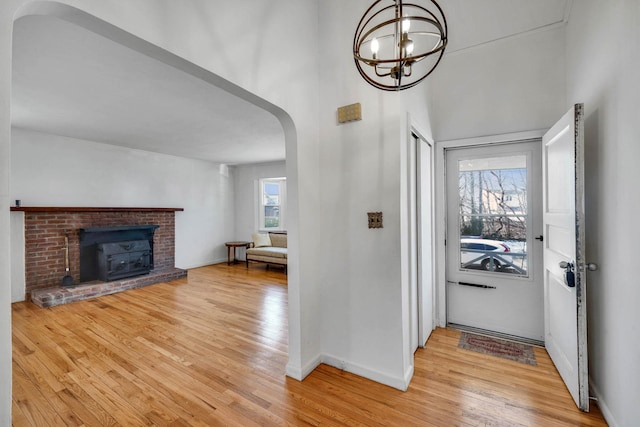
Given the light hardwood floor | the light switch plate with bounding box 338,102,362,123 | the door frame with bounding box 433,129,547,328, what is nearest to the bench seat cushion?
the light hardwood floor

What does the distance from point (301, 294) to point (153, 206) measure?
15.8ft

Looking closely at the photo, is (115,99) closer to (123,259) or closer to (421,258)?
(123,259)

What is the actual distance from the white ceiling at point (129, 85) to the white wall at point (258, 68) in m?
1.02

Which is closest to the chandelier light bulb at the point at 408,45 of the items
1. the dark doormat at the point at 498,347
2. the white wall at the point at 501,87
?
the white wall at the point at 501,87

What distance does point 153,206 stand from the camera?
569 cm

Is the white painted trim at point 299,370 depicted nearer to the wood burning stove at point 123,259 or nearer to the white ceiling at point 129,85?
the white ceiling at point 129,85

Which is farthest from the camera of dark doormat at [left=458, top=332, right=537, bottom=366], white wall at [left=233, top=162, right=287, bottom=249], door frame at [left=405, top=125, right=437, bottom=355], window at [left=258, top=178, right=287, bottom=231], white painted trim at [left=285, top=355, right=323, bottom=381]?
window at [left=258, top=178, right=287, bottom=231]

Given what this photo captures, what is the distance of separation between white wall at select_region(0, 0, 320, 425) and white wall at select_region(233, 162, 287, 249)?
4653mm

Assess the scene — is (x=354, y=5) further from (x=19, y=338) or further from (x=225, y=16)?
(x=19, y=338)

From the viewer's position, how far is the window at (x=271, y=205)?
7148mm

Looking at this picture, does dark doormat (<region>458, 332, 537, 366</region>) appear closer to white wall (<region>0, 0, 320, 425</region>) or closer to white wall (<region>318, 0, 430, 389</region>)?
white wall (<region>318, 0, 430, 389</region>)

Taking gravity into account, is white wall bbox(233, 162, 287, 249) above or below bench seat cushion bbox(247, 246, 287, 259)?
above

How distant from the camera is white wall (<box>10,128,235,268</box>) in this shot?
13.7 feet

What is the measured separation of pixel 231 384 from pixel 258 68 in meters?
2.25
